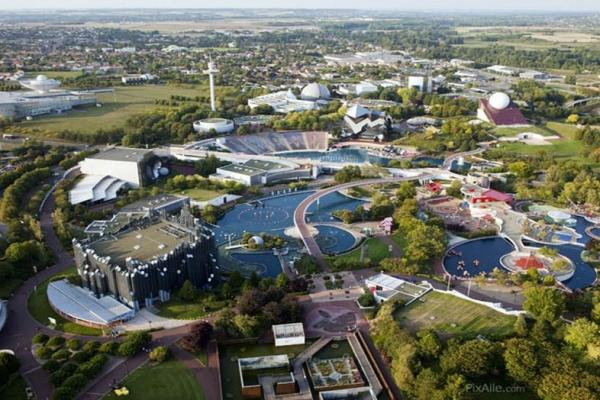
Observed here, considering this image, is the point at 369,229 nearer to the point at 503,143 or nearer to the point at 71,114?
the point at 503,143

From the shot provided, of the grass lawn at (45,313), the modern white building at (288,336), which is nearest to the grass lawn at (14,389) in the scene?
the grass lawn at (45,313)

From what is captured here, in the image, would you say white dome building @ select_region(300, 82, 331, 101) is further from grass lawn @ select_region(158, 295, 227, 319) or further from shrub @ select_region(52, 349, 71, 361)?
shrub @ select_region(52, 349, 71, 361)

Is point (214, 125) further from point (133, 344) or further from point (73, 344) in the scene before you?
point (133, 344)

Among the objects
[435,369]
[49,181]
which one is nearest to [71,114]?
[49,181]

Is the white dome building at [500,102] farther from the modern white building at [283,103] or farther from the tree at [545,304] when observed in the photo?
the tree at [545,304]

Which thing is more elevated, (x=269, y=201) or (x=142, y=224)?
(x=142, y=224)

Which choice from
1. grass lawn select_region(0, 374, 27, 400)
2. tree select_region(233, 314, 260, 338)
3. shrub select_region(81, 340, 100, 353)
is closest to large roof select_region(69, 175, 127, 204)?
shrub select_region(81, 340, 100, 353)
